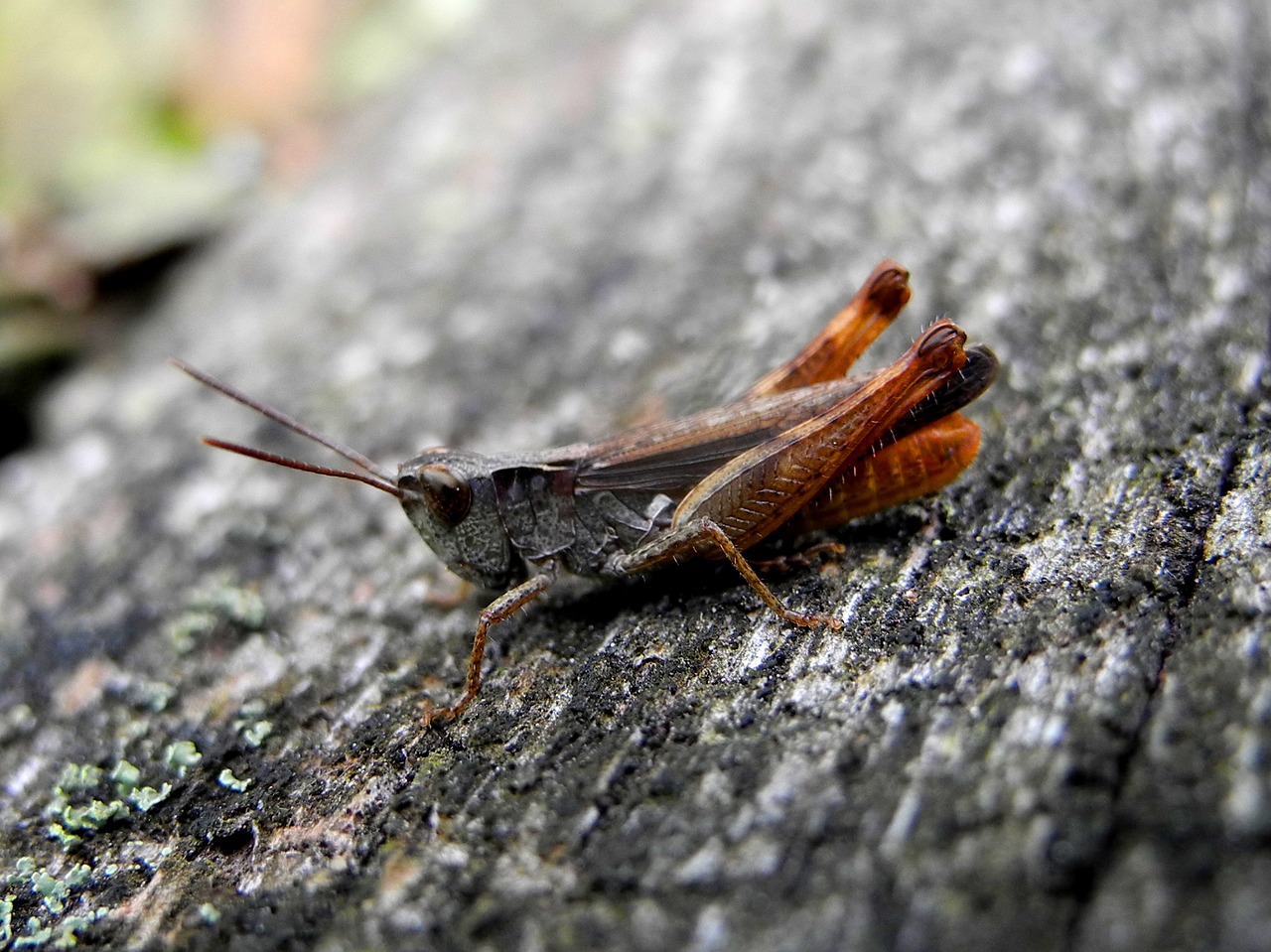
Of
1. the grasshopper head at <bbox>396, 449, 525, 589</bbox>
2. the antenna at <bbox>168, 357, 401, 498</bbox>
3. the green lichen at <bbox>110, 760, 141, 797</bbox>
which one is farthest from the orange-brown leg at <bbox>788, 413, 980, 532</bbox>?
the green lichen at <bbox>110, 760, 141, 797</bbox>

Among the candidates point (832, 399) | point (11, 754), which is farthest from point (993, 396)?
point (11, 754)

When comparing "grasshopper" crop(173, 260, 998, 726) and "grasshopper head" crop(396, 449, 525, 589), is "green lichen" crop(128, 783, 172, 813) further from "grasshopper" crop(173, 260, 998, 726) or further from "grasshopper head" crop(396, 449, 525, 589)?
"grasshopper head" crop(396, 449, 525, 589)

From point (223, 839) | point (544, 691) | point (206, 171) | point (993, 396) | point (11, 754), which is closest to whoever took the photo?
point (223, 839)

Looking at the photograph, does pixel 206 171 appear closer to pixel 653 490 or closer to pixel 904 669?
pixel 653 490

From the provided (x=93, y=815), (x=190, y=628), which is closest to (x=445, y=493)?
(x=190, y=628)

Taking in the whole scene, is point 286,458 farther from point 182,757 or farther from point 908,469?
point 908,469

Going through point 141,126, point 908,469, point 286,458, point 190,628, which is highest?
point 141,126
